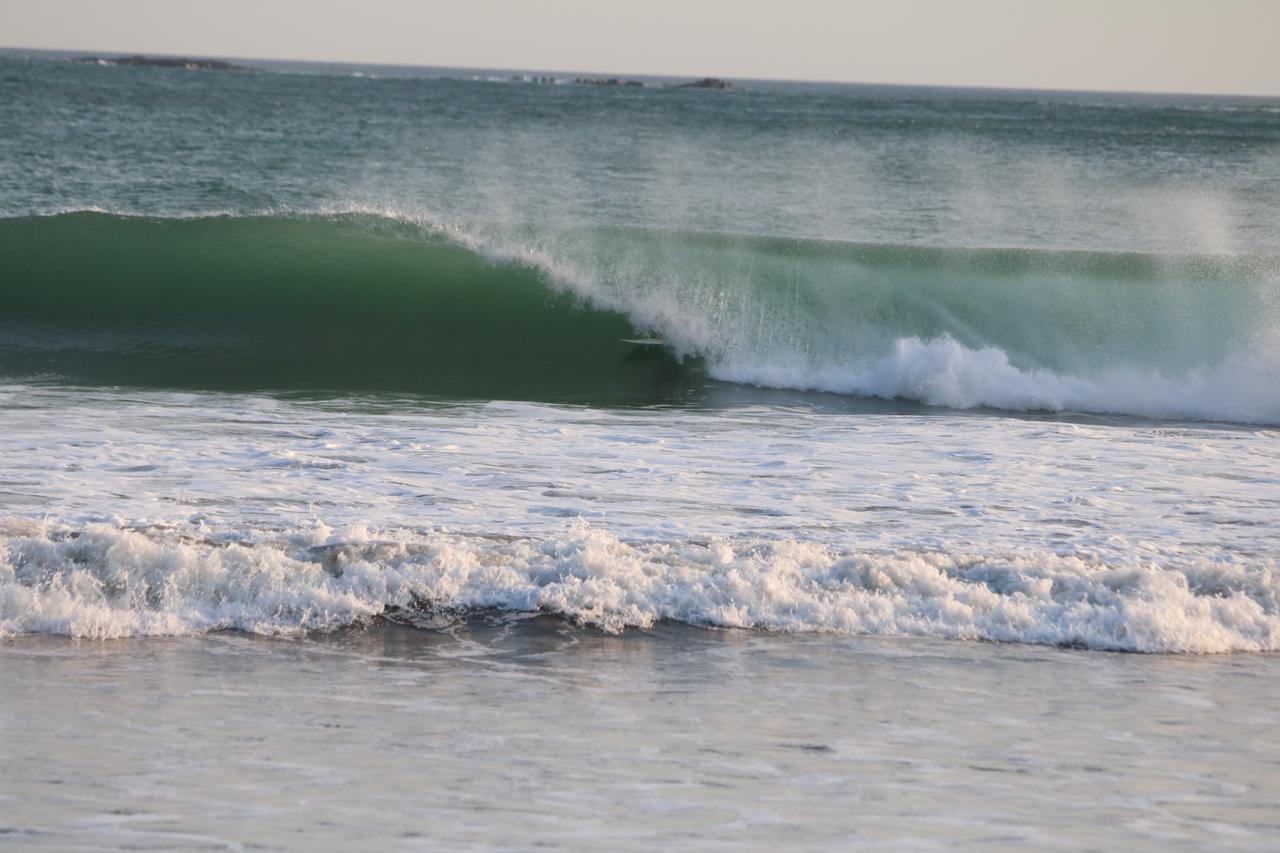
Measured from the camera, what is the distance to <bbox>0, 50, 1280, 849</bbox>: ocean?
3729 mm

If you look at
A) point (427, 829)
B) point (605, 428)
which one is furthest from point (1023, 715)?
point (605, 428)

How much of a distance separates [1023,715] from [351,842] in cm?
222

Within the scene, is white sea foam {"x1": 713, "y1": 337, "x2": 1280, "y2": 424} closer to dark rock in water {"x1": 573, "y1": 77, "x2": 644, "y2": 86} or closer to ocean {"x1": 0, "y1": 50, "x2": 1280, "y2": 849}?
ocean {"x1": 0, "y1": 50, "x2": 1280, "y2": 849}

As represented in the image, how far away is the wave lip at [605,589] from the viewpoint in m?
5.14

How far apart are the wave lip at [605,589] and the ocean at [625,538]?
0.02 meters

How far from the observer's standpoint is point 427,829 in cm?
340

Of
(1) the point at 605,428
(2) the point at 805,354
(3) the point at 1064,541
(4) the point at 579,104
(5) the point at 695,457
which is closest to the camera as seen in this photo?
(3) the point at 1064,541

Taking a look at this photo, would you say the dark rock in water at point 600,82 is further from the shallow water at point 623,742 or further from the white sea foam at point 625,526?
the shallow water at point 623,742

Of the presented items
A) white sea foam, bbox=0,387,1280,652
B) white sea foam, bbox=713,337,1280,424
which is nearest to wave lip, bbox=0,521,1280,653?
white sea foam, bbox=0,387,1280,652

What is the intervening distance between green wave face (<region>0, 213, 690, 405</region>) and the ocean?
0.07 metres

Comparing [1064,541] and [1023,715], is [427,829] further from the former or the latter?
[1064,541]

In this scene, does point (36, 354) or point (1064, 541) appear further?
point (36, 354)

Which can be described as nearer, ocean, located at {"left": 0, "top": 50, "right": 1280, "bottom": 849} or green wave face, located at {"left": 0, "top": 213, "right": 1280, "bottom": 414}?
ocean, located at {"left": 0, "top": 50, "right": 1280, "bottom": 849}

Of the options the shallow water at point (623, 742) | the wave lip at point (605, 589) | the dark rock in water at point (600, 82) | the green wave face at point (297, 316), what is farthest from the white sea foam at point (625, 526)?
the dark rock in water at point (600, 82)
